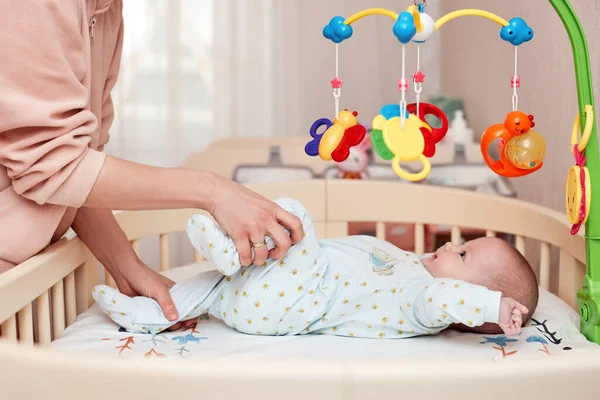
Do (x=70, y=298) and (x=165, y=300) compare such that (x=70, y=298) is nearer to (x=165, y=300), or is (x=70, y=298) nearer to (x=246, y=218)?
(x=165, y=300)

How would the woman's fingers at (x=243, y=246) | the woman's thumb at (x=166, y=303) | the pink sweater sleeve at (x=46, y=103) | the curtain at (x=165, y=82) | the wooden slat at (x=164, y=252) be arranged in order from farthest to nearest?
the curtain at (x=165, y=82)
the wooden slat at (x=164, y=252)
the woman's thumb at (x=166, y=303)
the woman's fingers at (x=243, y=246)
the pink sweater sleeve at (x=46, y=103)

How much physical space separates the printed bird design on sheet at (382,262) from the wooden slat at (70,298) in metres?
0.46

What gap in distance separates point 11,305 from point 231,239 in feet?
0.89

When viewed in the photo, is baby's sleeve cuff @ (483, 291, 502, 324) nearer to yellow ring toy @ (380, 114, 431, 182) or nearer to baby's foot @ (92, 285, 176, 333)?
yellow ring toy @ (380, 114, 431, 182)

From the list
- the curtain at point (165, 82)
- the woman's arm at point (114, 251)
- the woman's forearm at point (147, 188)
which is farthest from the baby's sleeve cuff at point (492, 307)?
the curtain at point (165, 82)

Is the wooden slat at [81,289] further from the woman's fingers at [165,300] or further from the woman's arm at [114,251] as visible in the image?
the woman's fingers at [165,300]

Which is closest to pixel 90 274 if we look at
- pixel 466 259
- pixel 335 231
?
pixel 335 231

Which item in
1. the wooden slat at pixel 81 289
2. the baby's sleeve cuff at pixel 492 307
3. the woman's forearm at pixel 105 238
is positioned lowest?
the wooden slat at pixel 81 289

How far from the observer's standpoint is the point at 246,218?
840mm

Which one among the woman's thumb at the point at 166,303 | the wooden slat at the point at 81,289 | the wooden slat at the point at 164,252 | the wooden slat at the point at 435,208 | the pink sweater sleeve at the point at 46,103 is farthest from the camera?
the wooden slat at the point at 164,252

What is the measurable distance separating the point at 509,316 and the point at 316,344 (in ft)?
0.84

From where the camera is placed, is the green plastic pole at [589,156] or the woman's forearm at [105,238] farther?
the woman's forearm at [105,238]

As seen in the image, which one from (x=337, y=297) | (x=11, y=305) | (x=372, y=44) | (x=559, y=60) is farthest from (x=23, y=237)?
(x=372, y=44)

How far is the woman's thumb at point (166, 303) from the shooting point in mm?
973
